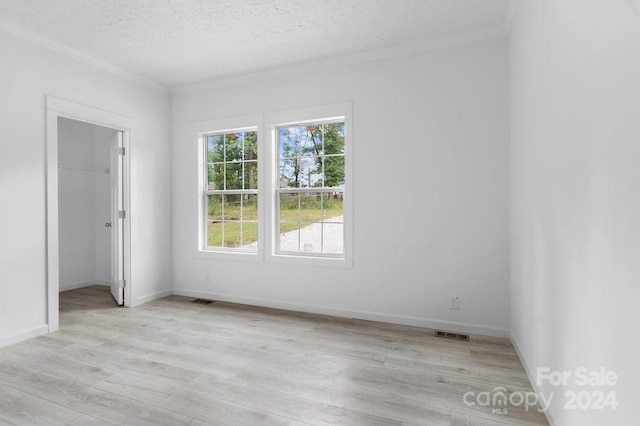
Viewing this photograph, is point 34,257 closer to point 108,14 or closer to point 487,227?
point 108,14

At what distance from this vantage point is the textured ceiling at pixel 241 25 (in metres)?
2.72

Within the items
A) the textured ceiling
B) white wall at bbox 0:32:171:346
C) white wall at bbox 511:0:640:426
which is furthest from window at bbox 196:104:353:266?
white wall at bbox 511:0:640:426

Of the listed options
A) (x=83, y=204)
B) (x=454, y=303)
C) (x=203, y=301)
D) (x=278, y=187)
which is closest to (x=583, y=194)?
(x=454, y=303)

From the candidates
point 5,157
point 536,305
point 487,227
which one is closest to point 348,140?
point 487,227

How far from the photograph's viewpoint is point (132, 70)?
13.1 feet

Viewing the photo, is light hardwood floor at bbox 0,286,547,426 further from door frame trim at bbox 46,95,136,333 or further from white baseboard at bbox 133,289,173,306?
white baseboard at bbox 133,289,173,306

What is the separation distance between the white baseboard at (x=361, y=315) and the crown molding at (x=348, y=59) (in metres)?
2.70

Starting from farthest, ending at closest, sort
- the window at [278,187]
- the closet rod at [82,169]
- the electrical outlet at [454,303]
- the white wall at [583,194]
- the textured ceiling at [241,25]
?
the closet rod at [82,169] < the window at [278,187] < the electrical outlet at [454,303] < the textured ceiling at [241,25] < the white wall at [583,194]

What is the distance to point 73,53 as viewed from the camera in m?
3.49

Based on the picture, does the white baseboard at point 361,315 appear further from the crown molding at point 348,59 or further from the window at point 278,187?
the crown molding at point 348,59

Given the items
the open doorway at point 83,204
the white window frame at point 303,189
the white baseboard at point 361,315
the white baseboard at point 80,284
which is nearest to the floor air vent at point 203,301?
the white baseboard at point 361,315

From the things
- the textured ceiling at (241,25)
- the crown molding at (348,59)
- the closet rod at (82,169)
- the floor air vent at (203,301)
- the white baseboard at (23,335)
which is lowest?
the floor air vent at (203,301)

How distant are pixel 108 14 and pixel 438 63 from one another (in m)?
3.00

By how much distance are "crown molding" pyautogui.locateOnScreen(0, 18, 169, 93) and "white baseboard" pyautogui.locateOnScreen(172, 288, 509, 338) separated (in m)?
2.78
